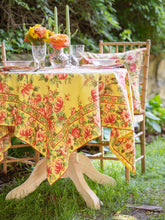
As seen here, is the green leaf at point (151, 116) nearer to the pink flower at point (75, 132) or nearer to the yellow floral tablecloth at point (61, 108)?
the yellow floral tablecloth at point (61, 108)

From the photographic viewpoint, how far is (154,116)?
12.3ft

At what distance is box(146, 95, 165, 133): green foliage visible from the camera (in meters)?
3.74

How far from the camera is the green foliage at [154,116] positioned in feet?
12.3

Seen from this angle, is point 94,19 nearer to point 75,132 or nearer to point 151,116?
point 151,116

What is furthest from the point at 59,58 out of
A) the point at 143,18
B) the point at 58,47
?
the point at 143,18

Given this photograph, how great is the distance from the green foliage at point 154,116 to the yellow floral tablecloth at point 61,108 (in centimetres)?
217

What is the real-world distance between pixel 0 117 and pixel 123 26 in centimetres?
292

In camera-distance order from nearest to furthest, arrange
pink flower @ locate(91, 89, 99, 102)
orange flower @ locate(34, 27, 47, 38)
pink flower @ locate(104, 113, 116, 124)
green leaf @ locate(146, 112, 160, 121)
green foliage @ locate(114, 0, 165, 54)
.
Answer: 1. pink flower @ locate(91, 89, 99, 102)
2. pink flower @ locate(104, 113, 116, 124)
3. orange flower @ locate(34, 27, 47, 38)
4. green leaf @ locate(146, 112, 160, 121)
5. green foliage @ locate(114, 0, 165, 54)

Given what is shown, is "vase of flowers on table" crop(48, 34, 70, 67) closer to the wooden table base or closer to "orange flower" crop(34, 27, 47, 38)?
"orange flower" crop(34, 27, 47, 38)

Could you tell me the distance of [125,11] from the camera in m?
4.02

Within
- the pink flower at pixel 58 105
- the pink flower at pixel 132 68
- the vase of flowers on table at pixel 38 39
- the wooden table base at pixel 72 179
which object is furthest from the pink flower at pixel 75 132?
the pink flower at pixel 132 68

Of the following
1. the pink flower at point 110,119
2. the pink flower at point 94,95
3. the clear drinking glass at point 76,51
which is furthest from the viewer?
the clear drinking glass at point 76,51

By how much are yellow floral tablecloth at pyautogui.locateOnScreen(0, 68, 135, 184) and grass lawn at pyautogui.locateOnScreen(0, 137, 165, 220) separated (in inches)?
12.1

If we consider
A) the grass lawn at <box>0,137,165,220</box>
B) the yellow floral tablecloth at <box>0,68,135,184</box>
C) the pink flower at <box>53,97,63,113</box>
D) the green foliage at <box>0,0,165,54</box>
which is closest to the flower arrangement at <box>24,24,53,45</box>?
the yellow floral tablecloth at <box>0,68,135,184</box>
